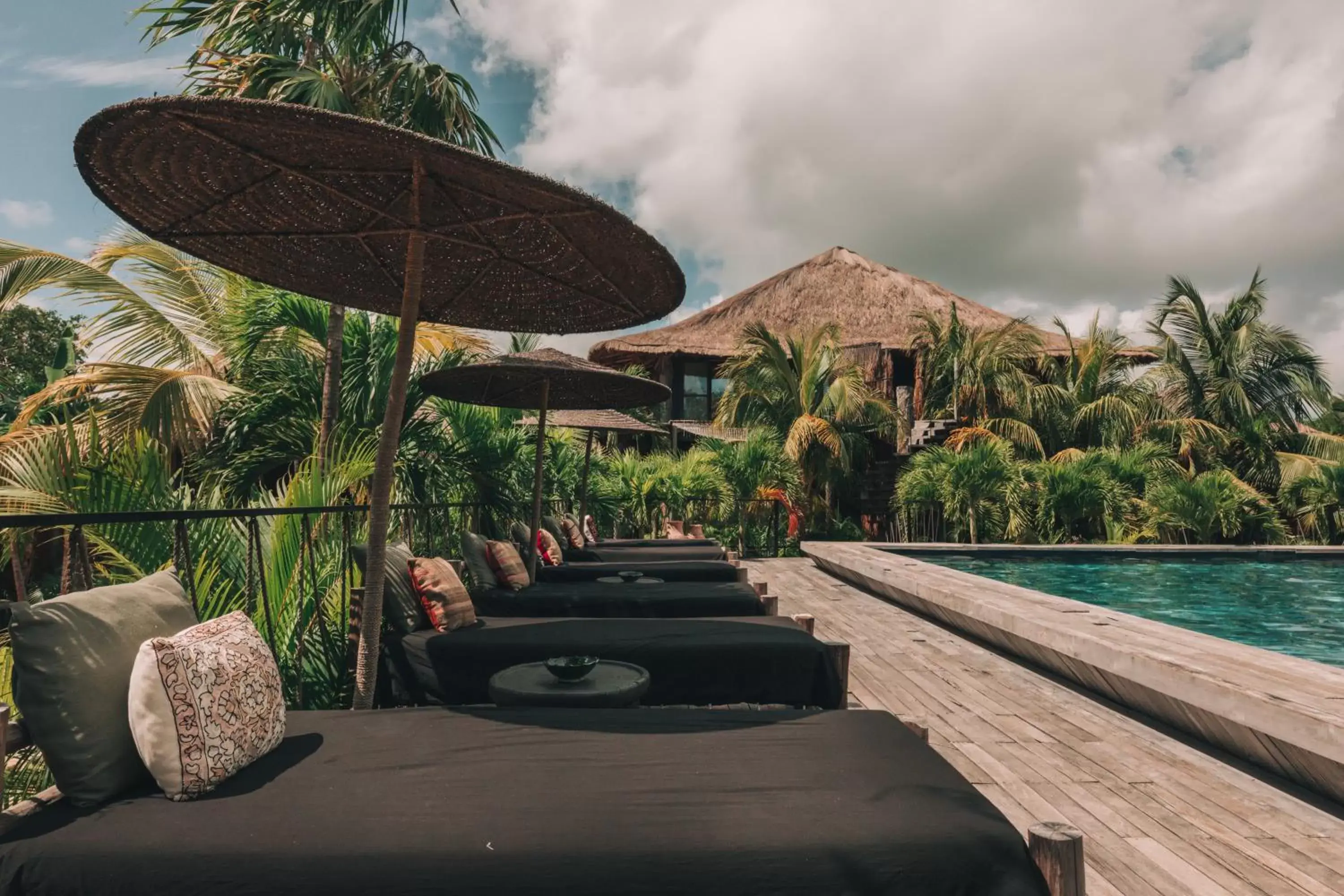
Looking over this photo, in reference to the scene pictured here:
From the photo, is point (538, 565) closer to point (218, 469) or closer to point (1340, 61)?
point (218, 469)

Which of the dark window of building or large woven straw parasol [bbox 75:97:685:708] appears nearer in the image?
large woven straw parasol [bbox 75:97:685:708]

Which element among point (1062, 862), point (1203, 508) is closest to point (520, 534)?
point (1062, 862)

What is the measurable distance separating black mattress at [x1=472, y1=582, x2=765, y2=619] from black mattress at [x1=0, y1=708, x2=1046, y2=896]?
252 centimetres

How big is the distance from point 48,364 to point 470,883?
1518 inches

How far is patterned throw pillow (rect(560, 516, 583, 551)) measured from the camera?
732cm

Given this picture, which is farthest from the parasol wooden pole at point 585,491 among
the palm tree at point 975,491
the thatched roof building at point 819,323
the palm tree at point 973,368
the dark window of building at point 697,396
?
the dark window of building at point 697,396

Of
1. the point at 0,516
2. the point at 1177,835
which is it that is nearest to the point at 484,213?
the point at 0,516

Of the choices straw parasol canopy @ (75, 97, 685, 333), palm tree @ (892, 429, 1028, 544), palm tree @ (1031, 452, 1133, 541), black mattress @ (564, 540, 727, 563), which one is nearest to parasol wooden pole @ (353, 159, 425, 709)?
straw parasol canopy @ (75, 97, 685, 333)

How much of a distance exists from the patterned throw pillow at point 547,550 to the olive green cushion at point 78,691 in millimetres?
4343

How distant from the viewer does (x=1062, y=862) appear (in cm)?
151

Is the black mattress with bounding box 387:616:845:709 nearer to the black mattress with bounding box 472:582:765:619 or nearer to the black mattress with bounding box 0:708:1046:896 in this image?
the black mattress with bounding box 472:582:765:619

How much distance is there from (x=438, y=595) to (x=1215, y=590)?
34.2 ft

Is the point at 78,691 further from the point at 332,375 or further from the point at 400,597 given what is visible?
the point at 332,375

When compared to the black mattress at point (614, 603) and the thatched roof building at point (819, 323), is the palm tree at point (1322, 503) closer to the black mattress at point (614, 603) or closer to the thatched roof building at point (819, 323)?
the thatched roof building at point (819, 323)
